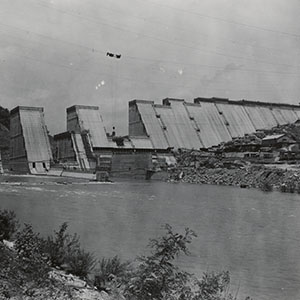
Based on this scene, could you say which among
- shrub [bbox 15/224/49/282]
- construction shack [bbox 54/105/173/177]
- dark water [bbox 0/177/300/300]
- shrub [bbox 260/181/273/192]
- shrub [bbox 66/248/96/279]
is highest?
construction shack [bbox 54/105/173/177]

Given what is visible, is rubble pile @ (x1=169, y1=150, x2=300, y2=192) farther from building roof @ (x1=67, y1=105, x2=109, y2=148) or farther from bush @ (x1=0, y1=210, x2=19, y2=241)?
bush @ (x1=0, y1=210, x2=19, y2=241)

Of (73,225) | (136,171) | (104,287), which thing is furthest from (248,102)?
(104,287)

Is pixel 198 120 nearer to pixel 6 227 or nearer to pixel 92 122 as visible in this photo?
pixel 92 122

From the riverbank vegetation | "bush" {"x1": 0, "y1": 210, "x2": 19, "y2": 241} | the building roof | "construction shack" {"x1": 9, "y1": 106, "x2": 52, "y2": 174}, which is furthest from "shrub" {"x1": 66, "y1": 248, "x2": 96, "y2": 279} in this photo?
the building roof

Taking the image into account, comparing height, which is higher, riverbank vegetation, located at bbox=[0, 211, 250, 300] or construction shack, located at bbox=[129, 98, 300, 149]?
construction shack, located at bbox=[129, 98, 300, 149]

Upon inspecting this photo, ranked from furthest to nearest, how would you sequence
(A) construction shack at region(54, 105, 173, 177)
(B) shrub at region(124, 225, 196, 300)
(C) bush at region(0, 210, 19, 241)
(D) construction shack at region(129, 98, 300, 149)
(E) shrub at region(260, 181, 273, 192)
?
(D) construction shack at region(129, 98, 300, 149) → (A) construction shack at region(54, 105, 173, 177) → (E) shrub at region(260, 181, 273, 192) → (C) bush at region(0, 210, 19, 241) → (B) shrub at region(124, 225, 196, 300)

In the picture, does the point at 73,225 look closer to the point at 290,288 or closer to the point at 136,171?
the point at 290,288

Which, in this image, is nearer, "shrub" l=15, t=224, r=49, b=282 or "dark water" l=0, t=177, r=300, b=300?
"shrub" l=15, t=224, r=49, b=282
